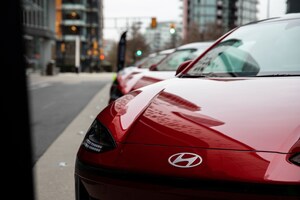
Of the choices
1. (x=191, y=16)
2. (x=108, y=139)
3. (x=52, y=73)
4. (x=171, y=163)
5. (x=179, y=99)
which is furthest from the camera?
(x=191, y=16)

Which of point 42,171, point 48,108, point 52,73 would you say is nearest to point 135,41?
point 52,73

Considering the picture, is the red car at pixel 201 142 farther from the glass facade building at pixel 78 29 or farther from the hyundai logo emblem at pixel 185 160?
the glass facade building at pixel 78 29

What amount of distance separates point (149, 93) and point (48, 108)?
8.42 metres

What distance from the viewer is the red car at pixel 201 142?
73.4 inches

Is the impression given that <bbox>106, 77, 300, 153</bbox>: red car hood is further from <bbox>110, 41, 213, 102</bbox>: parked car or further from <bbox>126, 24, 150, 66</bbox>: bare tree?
<bbox>126, 24, 150, 66</bbox>: bare tree

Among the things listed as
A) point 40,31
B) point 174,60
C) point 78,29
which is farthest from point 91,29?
point 174,60

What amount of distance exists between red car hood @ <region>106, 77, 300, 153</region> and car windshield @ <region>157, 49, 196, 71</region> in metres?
4.27

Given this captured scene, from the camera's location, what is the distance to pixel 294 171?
6.01ft

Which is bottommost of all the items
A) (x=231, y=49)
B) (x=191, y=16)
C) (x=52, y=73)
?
(x=52, y=73)

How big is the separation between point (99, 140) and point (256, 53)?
59.1 inches

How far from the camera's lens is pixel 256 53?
129 inches

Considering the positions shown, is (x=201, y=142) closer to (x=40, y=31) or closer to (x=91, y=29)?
(x=40, y=31)

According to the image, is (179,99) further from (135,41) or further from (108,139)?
(135,41)

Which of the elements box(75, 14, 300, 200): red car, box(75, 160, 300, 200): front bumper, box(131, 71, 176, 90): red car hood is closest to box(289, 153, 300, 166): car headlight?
box(75, 14, 300, 200): red car
